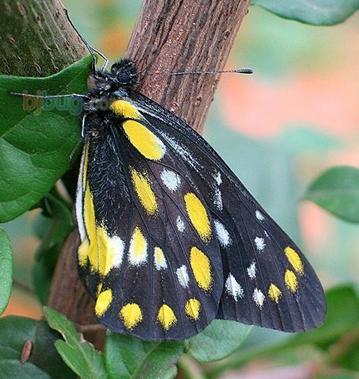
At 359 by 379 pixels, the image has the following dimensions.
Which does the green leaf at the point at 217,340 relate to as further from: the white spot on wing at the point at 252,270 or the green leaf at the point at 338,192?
the green leaf at the point at 338,192

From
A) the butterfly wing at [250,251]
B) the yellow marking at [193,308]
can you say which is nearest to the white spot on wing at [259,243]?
the butterfly wing at [250,251]

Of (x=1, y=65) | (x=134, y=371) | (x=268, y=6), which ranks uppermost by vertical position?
(x=268, y=6)

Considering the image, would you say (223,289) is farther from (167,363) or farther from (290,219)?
(290,219)

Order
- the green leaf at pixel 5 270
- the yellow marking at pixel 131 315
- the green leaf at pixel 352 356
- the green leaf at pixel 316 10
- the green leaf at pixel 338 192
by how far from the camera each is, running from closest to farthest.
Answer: the green leaf at pixel 5 270, the yellow marking at pixel 131 315, the green leaf at pixel 316 10, the green leaf at pixel 338 192, the green leaf at pixel 352 356

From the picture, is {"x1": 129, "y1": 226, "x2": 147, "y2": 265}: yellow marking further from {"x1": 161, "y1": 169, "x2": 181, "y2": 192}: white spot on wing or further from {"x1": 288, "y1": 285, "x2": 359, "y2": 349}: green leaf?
{"x1": 288, "y1": 285, "x2": 359, "y2": 349}: green leaf

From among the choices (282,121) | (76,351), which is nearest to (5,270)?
(76,351)

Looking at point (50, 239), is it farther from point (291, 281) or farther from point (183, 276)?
point (291, 281)

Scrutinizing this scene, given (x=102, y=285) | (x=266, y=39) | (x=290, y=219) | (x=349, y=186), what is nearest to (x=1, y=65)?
(x=102, y=285)
